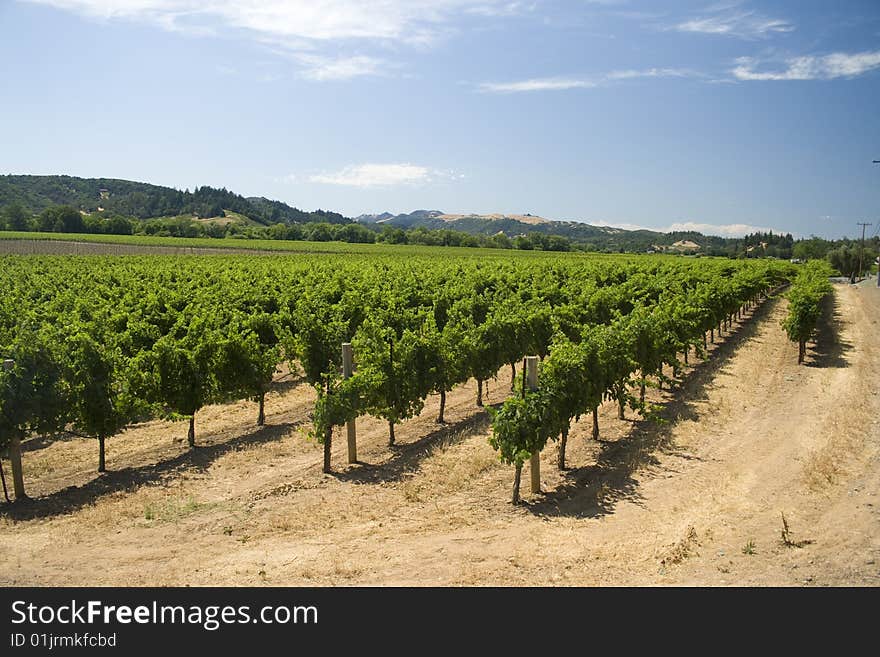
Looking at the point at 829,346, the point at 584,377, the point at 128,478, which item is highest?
the point at 584,377

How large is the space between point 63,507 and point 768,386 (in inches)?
819

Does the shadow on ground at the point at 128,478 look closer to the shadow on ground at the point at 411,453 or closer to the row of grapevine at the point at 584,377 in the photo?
the shadow on ground at the point at 411,453

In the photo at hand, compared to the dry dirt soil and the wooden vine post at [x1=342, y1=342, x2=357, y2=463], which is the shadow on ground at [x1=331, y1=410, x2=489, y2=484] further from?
the wooden vine post at [x1=342, y1=342, x2=357, y2=463]

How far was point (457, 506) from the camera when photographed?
34.8 ft

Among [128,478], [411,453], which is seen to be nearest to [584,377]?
[411,453]

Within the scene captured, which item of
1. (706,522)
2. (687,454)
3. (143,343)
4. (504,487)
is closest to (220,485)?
(504,487)

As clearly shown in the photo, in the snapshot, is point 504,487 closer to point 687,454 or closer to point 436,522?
point 436,522

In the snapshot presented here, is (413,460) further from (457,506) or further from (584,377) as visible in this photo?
(584,377)

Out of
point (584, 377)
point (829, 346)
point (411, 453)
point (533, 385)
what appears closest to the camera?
point (533, 385)

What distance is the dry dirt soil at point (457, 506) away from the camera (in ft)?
26.6

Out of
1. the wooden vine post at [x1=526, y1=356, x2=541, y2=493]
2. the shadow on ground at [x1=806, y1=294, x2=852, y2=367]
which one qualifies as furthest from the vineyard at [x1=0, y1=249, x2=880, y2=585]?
the shadow on ground at [x1=806, y1=294, x2=852, y2=367]

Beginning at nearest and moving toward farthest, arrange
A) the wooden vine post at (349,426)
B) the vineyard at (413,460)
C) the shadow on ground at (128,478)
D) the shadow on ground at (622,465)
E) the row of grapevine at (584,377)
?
the vineyard at (413,460) < the row of grapevine at (584,377) < the shadow on ground at (622,465) < the shadow on ground at (128,478) < the wooden vine post at (349,426)

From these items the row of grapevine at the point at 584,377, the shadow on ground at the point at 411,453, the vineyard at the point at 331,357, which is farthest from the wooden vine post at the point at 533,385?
the shadow on ground at the point at 411,453
